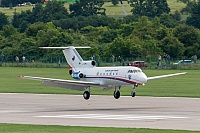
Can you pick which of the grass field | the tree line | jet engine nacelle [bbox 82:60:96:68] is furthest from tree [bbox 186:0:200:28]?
jet engine nacelle [bbox 82:60:96:68]

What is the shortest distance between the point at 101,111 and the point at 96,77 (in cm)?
568

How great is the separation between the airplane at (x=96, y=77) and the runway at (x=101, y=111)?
139 cm

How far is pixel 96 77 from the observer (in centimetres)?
4906

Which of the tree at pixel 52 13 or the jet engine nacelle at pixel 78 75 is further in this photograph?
the tree at pixel 52 13

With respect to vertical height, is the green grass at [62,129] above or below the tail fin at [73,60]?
below

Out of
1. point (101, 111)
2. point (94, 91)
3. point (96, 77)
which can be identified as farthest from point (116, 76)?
point (94, 91)

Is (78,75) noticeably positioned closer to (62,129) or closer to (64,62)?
(62,129)

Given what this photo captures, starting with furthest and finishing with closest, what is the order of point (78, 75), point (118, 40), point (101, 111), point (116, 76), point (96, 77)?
point (118, 40) < point (78, 75) < point (96, 77) < point (116, 76) < point (101, 111)

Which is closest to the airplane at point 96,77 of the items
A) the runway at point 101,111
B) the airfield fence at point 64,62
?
the runway at point 101,111

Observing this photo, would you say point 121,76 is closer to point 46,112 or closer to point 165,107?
point 165,107

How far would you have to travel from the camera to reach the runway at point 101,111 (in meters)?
36.6

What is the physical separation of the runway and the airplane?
1.39 m

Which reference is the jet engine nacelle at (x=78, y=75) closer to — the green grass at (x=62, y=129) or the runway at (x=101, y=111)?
the runway at (x=101, y=111)

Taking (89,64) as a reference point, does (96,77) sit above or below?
below
